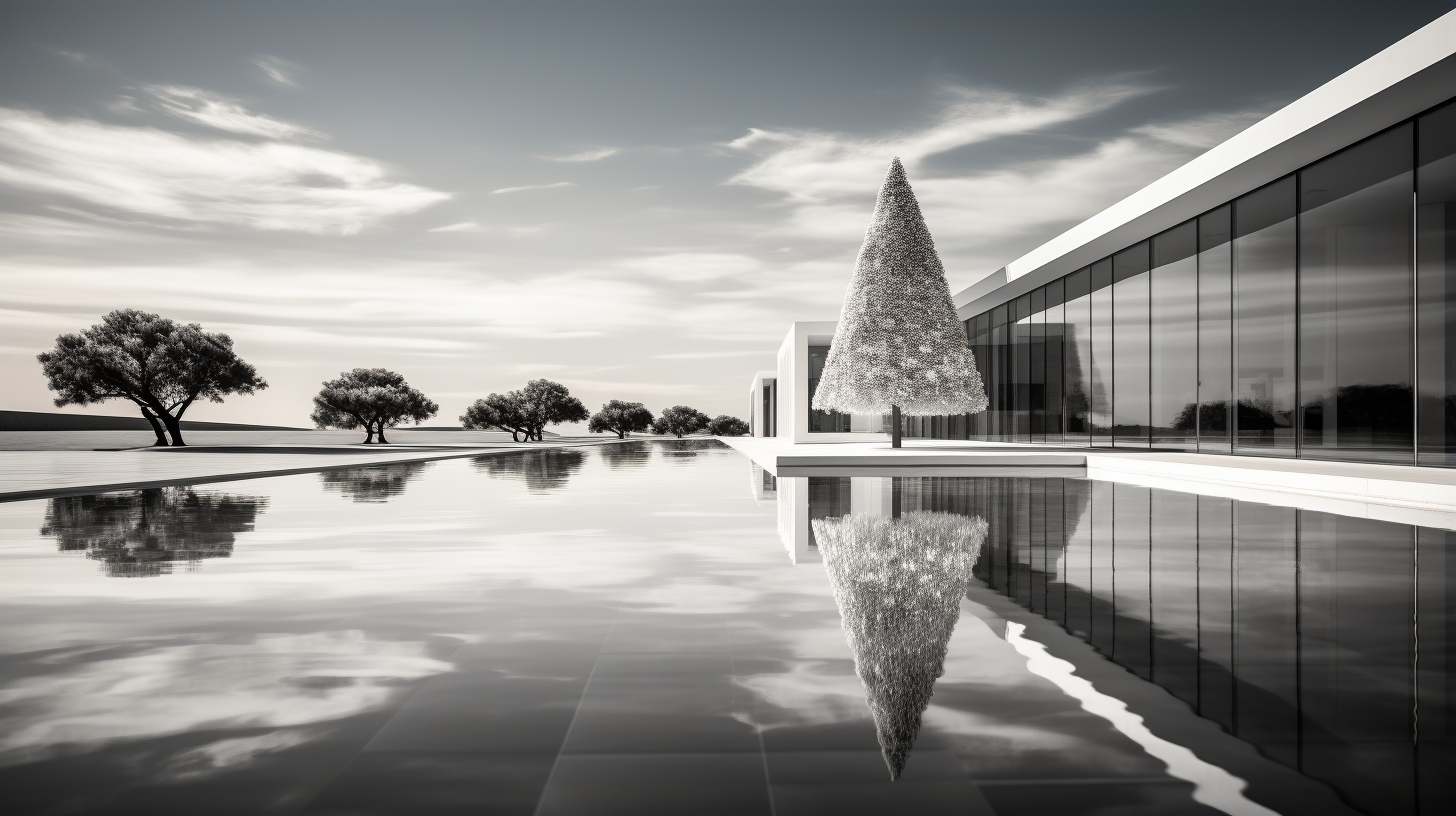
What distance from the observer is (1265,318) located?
1711 centimetres

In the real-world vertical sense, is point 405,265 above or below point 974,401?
above

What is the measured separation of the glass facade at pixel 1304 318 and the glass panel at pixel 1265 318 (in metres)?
0.03

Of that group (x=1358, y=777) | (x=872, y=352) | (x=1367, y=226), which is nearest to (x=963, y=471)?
(x=872, y=352)

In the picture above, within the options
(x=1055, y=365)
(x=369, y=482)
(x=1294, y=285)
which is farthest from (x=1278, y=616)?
(x=1055, y=365)

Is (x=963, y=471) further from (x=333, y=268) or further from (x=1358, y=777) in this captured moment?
(x=333, y=268)

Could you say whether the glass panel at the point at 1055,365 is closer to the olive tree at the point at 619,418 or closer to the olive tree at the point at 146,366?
the olive tree at the point at 146,366

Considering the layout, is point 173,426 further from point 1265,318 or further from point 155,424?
point 1265,318

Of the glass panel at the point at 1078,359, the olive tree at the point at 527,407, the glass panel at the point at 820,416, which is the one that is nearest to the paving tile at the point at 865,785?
the glass panel at the point at 1078,359

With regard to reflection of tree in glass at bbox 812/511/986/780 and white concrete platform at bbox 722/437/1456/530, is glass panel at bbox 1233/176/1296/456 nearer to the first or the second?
white concrete platform at bbox 722/437/1456/530

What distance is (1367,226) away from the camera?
15281 millimetres

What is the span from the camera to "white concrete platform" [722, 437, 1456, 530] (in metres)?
10.2

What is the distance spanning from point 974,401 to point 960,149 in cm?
909

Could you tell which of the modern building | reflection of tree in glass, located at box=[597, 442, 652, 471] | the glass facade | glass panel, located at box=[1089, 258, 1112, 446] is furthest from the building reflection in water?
reflection of tree in glass, located at box=[597, 442, 652, 471]

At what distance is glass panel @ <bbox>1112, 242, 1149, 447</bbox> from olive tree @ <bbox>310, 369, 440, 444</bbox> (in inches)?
2169
